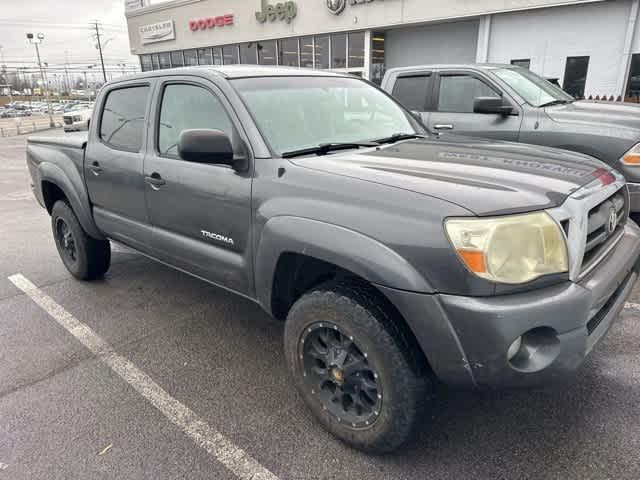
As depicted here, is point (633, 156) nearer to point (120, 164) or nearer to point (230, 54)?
point (120, 164)

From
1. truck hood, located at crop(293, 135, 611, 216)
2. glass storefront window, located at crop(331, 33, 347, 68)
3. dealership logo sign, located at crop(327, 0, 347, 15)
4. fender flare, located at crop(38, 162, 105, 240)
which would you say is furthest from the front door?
glass storefront window, located at crop(331, 33, 347, 68)

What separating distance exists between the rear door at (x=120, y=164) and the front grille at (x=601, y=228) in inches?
105

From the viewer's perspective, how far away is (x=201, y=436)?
2.38 meters

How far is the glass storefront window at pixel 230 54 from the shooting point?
24.5 metres

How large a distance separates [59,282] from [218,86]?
9.58 ft

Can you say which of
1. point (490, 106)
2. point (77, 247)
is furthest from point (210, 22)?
point (77, 247)

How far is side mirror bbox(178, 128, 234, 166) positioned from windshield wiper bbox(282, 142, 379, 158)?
315 mm

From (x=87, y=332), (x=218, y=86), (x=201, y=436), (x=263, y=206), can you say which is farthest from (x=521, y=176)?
(x=87, y=332)

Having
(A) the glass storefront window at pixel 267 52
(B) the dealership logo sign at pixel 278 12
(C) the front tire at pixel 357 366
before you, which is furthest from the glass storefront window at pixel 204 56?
(C) the front tire at pixel 357 366

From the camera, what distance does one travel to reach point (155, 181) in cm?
310

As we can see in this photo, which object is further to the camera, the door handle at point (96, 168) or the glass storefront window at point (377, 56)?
Answer: the glass storefront window at point (377, 56)

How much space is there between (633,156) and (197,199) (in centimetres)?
405

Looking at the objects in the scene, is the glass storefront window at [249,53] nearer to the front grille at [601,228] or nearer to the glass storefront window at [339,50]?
the glass storefront window at [339,50]

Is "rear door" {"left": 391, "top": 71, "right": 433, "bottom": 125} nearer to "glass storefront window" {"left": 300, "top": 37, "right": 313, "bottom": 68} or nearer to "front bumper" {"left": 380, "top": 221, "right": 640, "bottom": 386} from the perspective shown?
"front bumper" {"left": 380, "top": 221, "right": 640, "bottom": 386}
